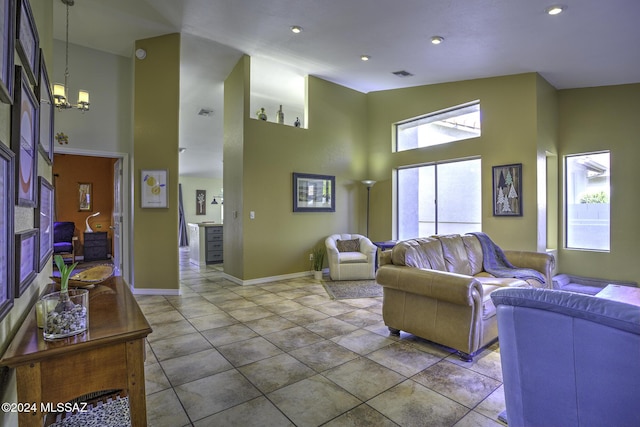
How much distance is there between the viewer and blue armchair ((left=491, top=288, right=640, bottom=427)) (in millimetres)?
1089

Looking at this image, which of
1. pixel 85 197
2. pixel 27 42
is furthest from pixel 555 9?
pixel 85 197

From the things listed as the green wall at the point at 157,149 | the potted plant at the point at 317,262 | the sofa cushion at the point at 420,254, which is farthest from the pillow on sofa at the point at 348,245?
the green wall at the point at 157,149

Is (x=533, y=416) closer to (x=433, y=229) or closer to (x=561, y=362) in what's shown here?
(x=561, y=362)

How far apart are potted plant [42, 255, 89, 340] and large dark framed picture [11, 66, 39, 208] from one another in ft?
1.41

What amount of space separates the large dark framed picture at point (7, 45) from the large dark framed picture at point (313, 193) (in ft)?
15.8

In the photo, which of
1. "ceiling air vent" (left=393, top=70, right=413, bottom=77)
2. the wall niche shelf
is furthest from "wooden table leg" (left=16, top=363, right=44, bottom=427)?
"ceiling air vent" (left=393, top=70, right=413, bottom=77)

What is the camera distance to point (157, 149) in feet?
16.2

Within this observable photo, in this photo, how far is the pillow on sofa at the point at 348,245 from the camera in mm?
6082

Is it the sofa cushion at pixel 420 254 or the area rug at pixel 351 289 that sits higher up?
the sofa cushion at pixel 420 254

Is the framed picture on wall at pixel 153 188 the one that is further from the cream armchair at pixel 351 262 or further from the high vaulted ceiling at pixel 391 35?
the cream armchair at pixel 351 262

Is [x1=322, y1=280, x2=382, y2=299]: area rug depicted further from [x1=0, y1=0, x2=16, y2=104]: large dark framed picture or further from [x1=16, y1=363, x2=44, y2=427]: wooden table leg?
[x1=0, y1=0, x2=16, y2=104]: large dark framed picture

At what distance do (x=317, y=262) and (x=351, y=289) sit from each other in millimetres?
1122

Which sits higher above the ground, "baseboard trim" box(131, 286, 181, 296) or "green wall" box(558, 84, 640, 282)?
"green wall" box(558, 84, 640, 282)

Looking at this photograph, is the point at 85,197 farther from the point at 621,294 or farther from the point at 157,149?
the point at 621,294
